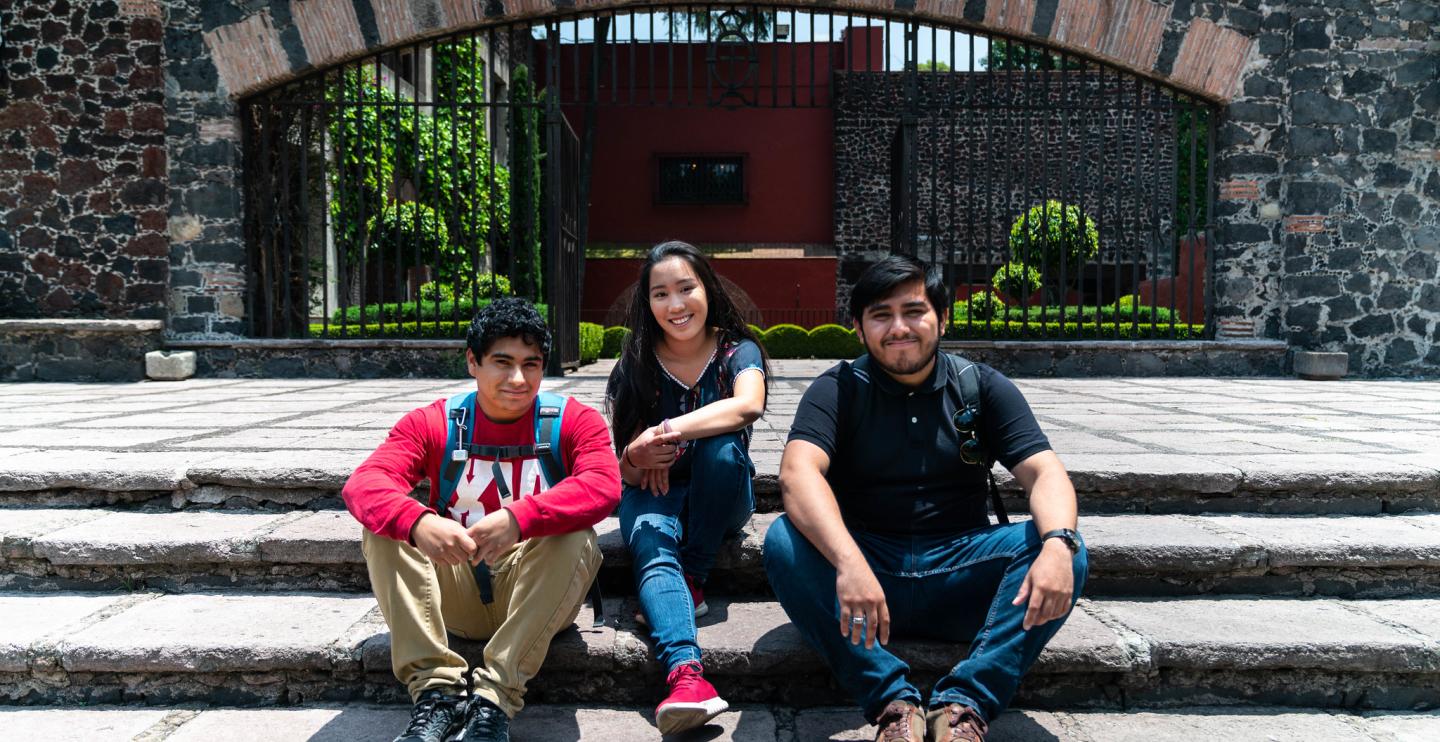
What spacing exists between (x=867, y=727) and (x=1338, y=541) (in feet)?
5.22

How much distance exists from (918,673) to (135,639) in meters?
1.90

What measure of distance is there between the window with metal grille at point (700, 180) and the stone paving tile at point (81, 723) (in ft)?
51.9

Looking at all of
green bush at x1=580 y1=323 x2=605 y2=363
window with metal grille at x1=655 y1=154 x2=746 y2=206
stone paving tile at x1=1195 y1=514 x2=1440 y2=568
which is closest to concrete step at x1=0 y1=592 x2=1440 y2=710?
stone paving tile at x1=1195 y1=514 x2=1440 y2=568

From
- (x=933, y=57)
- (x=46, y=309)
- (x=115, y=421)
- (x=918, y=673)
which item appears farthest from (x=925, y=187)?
(x=918, y=673)

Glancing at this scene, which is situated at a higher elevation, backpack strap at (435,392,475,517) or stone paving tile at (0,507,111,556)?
backpack strap at (435,392,475,517)

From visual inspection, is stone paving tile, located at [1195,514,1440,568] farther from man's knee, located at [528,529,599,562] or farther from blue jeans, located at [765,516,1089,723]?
man's knee, located at [528,529,599,562]

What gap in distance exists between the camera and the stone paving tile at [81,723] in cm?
212

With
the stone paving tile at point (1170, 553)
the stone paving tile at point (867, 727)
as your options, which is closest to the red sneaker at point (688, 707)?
the stone paving tile at point (867, 727)

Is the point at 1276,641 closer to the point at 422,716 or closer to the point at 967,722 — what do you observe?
the point at 967,722

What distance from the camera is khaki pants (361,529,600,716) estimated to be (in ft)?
6.73

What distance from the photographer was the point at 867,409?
2.30 meters

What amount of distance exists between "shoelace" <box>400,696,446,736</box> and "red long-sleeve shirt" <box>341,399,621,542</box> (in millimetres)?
345

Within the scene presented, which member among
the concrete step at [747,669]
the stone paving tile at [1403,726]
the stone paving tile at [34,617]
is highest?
the stone paving tile at [34,617]

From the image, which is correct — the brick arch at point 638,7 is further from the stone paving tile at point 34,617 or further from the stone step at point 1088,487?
the stone paving tile at point 34,617
